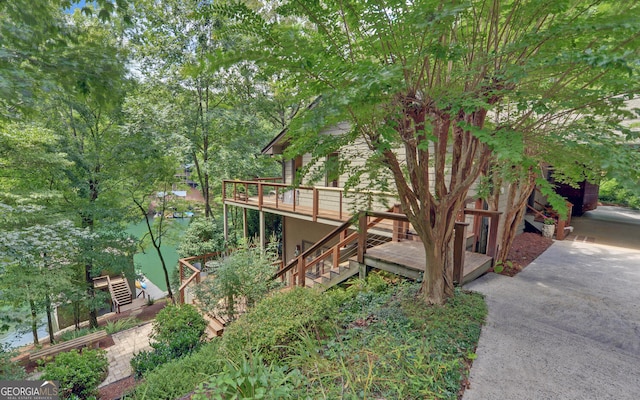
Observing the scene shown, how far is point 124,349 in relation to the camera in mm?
7957

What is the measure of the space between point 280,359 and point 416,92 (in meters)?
3.26

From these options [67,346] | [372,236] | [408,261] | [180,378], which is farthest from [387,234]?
[67,346]

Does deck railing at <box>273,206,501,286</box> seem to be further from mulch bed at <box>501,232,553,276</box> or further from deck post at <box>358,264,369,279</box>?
mulch bed at <box>501,232,553,276</box>

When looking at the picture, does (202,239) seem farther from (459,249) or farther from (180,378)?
(459,249)

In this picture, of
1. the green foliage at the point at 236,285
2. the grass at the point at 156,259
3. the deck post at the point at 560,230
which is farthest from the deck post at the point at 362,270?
the grass at the point at 156,259

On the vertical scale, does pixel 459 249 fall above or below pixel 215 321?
above

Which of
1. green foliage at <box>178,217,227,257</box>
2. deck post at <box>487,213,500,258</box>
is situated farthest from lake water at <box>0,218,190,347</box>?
deck post at <box>487,213,500,258</box>

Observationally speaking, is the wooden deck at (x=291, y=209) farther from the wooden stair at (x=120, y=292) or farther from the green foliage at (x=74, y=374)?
the wooden stair at (x=120, y=292)

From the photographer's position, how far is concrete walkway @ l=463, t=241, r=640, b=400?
101 inches

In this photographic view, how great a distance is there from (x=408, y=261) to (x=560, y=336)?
2.11 metres

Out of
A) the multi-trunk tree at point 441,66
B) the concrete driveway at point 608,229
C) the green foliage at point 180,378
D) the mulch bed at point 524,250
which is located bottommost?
the green foliage at point 180,378

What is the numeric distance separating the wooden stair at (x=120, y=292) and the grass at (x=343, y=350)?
1414 centimetres

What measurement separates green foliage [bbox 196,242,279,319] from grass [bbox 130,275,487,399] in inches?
67.5

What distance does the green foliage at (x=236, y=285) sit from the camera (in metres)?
5.68
